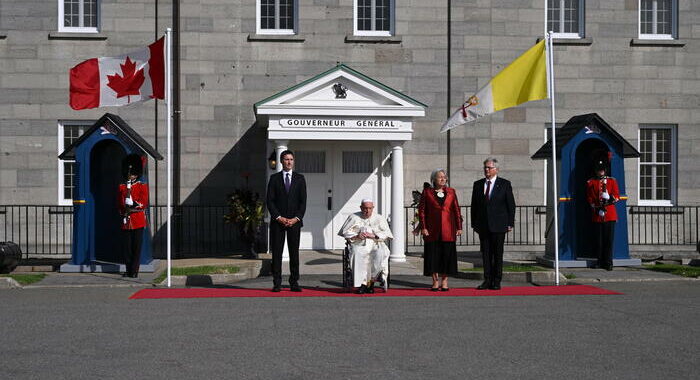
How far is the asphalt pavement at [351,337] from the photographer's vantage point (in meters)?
8.19

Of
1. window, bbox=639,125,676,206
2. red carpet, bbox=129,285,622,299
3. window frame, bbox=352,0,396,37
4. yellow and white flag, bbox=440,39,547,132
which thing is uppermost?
window frame, bbox=352,0,396,37

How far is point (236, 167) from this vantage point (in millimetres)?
22609

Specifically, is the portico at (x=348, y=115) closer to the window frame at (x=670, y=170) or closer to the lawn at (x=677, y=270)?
the lawn at (x=677, y=270)

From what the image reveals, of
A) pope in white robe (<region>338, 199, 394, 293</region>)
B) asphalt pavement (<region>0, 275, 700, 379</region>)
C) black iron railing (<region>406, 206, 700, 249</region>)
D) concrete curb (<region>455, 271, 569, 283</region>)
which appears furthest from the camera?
black iron railing (<region>406, 206, 700, 249</region>)

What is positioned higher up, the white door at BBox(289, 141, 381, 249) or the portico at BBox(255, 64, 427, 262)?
the portico at BBox(255, 64, 427, 262)

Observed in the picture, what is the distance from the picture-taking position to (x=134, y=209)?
54.4 feet

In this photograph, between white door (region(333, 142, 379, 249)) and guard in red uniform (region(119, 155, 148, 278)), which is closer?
guard in red uniform (region(119, 155, 148, 278))

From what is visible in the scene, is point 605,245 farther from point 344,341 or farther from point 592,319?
point 344,341

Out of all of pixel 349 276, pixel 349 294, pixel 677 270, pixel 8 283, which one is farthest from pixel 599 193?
pixel 8 283

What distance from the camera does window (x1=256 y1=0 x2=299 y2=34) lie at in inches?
899

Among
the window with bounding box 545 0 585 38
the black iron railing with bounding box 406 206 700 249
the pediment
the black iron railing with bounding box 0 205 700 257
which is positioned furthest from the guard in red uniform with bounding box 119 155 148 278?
the window with bounding box 545 0 585 38

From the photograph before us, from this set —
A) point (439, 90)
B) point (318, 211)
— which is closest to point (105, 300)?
point (318, 211)

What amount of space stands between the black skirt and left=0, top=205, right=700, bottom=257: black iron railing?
7.20 m

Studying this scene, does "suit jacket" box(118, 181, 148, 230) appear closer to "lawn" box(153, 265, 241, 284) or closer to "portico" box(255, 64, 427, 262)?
"lawn" box(153, 265, 241, 284)
